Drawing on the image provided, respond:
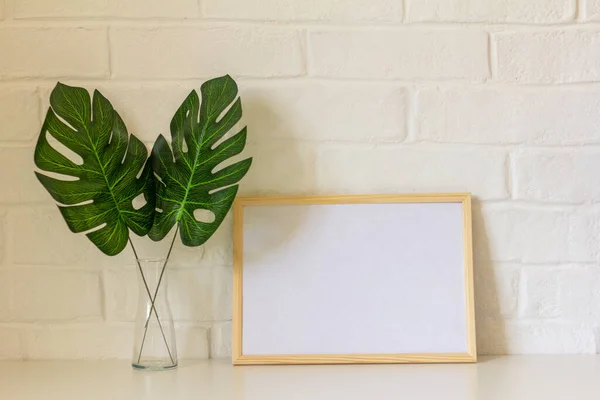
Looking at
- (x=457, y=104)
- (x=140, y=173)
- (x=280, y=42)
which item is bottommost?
(x=140, y=173)

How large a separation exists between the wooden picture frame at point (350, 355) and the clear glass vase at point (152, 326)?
4.1 inches

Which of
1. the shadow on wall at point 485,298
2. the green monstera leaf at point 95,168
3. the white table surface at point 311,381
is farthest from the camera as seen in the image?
the shadow on wall at point 485,298

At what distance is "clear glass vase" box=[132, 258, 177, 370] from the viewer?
3.76ft

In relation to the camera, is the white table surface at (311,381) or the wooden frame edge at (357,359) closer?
the white table surface at (311,381)

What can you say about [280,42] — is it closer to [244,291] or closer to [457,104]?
[457,104]

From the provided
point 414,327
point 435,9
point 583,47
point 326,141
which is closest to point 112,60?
point 326,141

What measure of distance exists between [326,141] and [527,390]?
19.8 inches

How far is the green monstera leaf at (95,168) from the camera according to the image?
1.10 metres

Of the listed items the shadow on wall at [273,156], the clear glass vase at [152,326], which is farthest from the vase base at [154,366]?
the shadow on wall at [273,156]

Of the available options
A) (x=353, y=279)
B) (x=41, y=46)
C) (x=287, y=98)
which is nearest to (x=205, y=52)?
(x=287, y=98)

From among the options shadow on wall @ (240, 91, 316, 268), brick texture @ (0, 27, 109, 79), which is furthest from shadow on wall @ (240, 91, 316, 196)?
brick texture @ (0, 27, 109, 79)

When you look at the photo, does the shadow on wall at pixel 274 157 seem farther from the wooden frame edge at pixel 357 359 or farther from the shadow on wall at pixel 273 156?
the wooden frame edge at pixel 357 359

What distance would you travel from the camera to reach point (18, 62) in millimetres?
1234

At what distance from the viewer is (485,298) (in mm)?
1228
